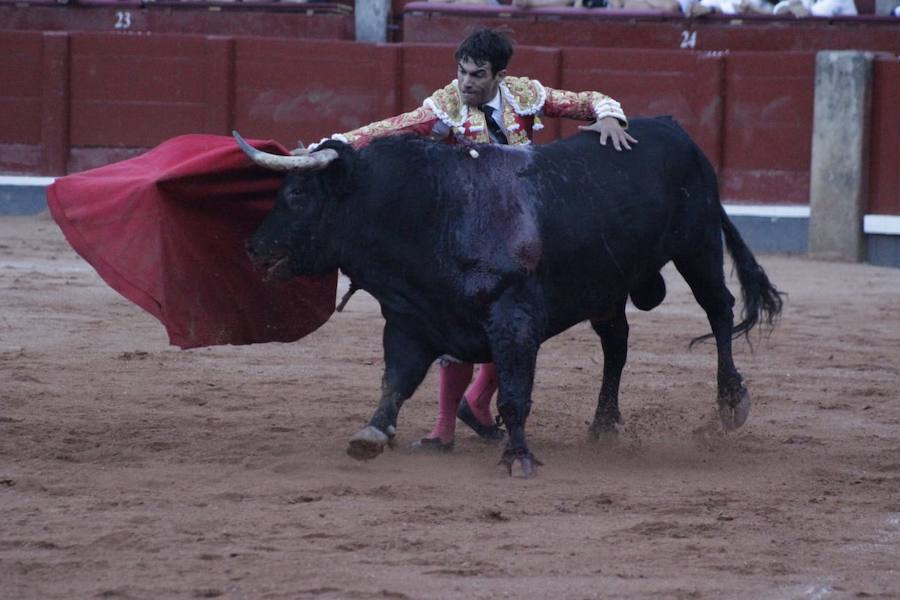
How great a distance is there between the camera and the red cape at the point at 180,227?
151 inches

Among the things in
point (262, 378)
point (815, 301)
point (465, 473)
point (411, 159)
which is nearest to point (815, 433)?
point (465, 473)

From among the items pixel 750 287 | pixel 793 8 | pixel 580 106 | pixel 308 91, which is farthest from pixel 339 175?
pixel 793 8

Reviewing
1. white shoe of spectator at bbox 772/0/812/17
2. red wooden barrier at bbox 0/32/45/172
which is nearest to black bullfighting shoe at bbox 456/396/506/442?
white shoe of spectator at bbox 772/0/812/17

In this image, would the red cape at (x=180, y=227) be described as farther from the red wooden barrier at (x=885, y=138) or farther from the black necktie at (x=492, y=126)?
the red wooden barrier at (x=885, y=138)

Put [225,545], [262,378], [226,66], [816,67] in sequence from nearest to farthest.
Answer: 1. [225,545]
2. [262,378]
3. [816,67]
4. [226,66]

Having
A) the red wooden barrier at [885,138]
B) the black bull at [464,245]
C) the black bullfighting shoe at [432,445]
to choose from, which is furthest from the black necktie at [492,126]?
the red wooden barrier at [885,138]

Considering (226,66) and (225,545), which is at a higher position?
(226,66)

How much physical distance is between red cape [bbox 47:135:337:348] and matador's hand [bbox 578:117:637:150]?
2.74 feet

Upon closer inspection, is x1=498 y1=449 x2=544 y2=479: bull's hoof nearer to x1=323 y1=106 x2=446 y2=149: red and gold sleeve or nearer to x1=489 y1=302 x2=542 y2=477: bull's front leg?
x1=489 y1=302 x2=542 y2=477: bull's front leg

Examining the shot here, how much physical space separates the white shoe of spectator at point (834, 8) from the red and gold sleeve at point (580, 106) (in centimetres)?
650

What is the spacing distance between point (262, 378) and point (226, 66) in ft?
18.0

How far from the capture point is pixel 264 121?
1009cm

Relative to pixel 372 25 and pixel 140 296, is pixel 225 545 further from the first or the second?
pixel 372 25

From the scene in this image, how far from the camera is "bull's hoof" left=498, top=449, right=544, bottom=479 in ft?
11.6
